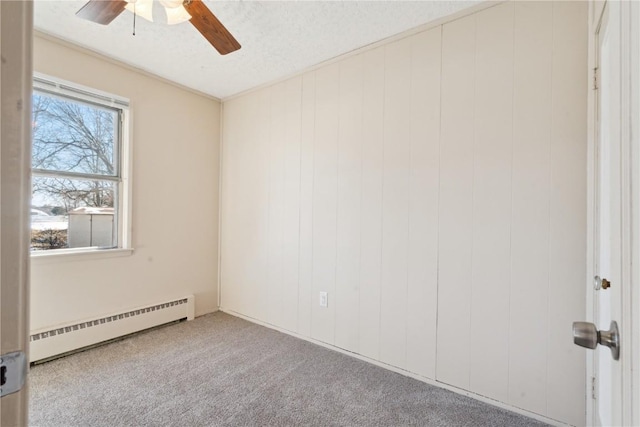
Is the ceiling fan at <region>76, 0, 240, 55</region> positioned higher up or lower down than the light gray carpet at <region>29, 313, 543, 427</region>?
higher up

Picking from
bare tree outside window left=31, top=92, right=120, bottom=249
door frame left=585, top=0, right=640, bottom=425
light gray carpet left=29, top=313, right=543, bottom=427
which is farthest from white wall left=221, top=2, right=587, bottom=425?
bare tree outside window left=31, top=92, right=120, bottom=249

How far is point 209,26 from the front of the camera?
1.67 m

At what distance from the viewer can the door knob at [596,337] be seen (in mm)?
583

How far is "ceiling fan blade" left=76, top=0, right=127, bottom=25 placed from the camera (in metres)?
1.52

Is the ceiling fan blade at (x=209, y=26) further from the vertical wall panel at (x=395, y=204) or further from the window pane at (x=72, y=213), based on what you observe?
the window pane at (x=72, y=213)

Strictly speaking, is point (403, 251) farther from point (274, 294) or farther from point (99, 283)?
point (99, 283)

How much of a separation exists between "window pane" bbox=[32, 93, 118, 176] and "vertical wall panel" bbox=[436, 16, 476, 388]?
2.84m

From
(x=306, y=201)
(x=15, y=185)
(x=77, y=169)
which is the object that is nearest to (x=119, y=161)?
(x=77, y=169)

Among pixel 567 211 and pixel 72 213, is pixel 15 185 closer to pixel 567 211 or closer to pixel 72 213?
pixel 567 211

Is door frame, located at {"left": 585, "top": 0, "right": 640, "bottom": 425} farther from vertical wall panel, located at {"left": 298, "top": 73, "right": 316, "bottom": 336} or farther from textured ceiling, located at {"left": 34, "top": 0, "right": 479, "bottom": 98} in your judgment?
vertical wall panel, located at {"left": 298, "top": 73, "right": 316, "bottom": 336}

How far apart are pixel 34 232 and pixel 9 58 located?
8.30 ft

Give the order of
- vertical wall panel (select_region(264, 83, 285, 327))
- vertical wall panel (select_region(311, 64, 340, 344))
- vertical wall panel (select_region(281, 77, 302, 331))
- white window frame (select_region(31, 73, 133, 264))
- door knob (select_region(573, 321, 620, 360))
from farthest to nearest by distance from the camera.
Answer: vertical wall panel (select_region(264, 83, 285, 327)) < vertical wall panel (select_region(281, 77, 302, 331)) < vertical wall panel (select_region(311, 64, 340, 344)) < white window frame (select_region(31, 73, 133, 264)) < door knob (select_region(573, 321, 620, 360))

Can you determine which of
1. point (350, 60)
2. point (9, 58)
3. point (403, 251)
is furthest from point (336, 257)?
point (9, 58)

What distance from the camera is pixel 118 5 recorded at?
154 cm
